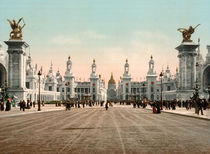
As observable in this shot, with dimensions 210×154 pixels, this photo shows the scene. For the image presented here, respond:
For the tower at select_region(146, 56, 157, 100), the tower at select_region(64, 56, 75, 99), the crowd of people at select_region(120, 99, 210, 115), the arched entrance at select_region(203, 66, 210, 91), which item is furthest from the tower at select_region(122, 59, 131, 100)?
the crowd of people at select_region(120, 99, 210, 115)

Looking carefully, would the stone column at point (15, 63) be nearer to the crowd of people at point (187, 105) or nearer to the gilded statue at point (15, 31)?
the gilded statue at point (15, 31)

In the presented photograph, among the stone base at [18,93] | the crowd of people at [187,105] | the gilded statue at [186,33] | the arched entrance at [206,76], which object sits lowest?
the crowd of people at [187,105]

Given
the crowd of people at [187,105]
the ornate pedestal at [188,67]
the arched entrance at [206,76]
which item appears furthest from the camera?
the arched entrance at [206,76]

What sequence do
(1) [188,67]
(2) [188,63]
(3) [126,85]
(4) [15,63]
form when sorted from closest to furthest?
(4) [15,63], (2) [188,63], (1) [188,67], (3) [126,85]

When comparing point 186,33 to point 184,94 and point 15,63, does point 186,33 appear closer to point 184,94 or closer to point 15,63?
point 184,94

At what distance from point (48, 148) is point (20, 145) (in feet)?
4.90

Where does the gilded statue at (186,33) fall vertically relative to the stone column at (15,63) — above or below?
above

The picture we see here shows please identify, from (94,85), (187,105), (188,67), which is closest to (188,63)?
(188,67)

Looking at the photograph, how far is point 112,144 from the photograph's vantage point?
1305 centimetres

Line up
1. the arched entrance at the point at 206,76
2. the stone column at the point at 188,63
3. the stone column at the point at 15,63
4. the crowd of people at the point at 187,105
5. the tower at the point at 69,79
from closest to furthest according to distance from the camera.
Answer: the crowd of people at the point at 187,105 → the stone column at the point at 15,63 → the stone column at the point at 188,63 → the arched entrance at the point at 206,76 → the tower at the point at 69,79

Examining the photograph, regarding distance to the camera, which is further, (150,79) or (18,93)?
(150,79)

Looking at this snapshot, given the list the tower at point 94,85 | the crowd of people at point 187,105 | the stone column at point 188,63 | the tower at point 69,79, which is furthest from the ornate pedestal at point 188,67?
the tower at point 94,85

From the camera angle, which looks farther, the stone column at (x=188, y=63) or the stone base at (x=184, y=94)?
the stone column at (x=188, y=63)

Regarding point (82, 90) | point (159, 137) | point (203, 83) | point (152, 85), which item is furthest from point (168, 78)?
point (159, 137)
